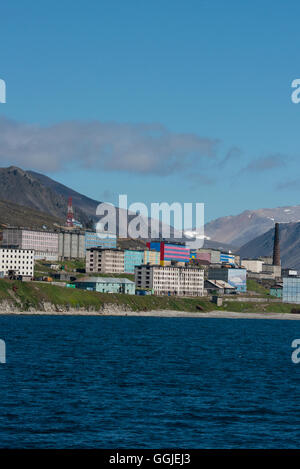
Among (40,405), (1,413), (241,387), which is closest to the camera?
(1,413)

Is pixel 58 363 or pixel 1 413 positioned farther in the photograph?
pixel 58 363

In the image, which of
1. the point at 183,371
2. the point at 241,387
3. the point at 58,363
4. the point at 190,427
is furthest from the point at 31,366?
the point at 190,427

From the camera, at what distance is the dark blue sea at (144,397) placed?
60.4 meters

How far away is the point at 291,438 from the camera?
61.6 metres

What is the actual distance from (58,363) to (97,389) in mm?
26363

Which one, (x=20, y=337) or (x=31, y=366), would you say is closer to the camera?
(x=31, y=366)

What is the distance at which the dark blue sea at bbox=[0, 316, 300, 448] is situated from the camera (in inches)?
2379

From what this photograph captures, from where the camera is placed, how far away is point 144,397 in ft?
262

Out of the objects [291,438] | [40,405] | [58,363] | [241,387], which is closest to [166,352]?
[58,363]

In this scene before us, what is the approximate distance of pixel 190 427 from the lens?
2542 inches
